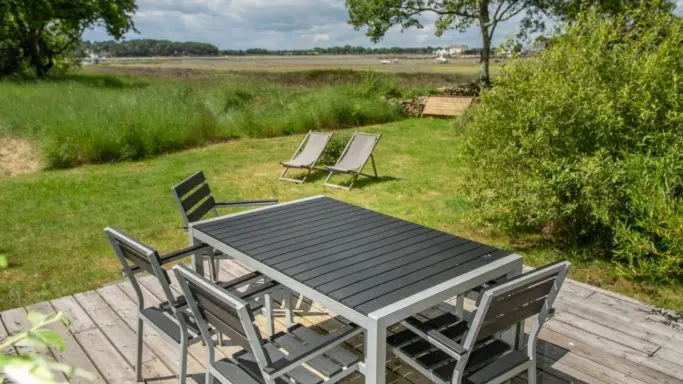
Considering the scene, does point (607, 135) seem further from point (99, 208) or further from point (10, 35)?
point (10, 35)

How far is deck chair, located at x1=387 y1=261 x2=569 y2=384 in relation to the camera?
2049 mm

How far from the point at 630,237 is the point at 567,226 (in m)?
1.43

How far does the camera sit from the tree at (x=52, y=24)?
2389 centimetres

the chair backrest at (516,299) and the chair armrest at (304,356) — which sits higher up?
the chair backrest at (516,299)

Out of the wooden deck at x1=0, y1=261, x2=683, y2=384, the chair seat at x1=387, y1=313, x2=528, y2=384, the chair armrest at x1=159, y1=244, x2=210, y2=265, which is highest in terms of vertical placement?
the chair armrest at x1=159, y1=244, x2=210, y2=265

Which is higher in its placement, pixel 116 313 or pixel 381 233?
pixel 381 233

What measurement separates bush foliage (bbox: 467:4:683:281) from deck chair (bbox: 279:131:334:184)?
12.2 feet

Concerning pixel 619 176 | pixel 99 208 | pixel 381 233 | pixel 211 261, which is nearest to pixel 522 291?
pixel 381 233

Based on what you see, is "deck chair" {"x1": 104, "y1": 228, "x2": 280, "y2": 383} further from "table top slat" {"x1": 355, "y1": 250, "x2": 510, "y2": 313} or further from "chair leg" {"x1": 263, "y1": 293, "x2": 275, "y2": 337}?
"table top slat" {"x1": 355, "y1": 250, "x2": 510, "y2": 313}

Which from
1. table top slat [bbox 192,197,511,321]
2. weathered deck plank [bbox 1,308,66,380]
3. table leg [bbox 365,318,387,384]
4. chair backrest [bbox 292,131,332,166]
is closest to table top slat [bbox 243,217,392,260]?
table top slat [bbox 192,197,511,321]

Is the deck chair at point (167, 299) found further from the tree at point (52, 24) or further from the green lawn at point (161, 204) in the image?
the tree at point (52, 24)

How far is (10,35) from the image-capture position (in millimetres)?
24188

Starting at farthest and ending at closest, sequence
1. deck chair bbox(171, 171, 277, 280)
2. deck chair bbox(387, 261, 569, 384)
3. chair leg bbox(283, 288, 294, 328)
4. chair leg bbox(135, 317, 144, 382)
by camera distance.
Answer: deck chair bbox(171, 171, 277, 280) < chair leg bbox(283, 288, 294, 328) < chair leg bbox(135, 317, 144, 382) < deck chair bbox(387, 261, 569, 384)

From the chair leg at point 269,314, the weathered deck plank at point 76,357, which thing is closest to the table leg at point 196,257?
the chair leg at point 269,314
